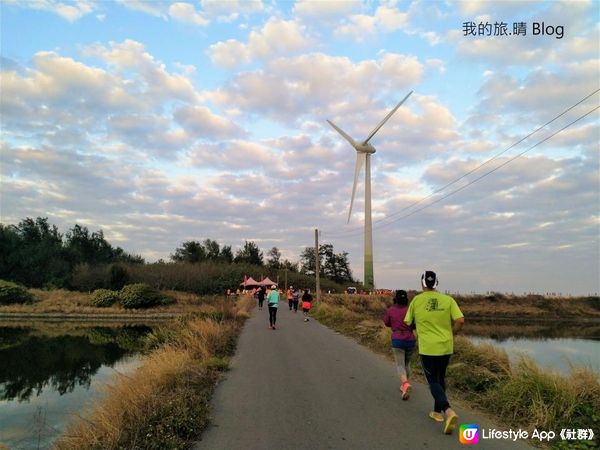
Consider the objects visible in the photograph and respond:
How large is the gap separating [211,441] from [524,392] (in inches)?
186

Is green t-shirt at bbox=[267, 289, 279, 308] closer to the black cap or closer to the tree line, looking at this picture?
the black cap

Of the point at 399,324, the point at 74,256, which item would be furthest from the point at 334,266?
the point at 399,324

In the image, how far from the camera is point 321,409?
7180 millimetres

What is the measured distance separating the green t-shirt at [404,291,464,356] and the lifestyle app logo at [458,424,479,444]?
0.99 m

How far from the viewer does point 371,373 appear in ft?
33.8

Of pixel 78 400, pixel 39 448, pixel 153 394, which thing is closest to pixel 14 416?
pixel 78 400

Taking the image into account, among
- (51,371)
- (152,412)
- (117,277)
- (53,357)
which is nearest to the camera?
(152,412)

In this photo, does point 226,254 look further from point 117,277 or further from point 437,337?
point 437,337

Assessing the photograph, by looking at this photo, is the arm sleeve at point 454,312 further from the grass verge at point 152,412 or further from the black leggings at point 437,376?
the grass verge at point 152,412

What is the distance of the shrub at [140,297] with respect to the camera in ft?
187

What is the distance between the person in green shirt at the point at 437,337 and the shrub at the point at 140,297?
182 ft

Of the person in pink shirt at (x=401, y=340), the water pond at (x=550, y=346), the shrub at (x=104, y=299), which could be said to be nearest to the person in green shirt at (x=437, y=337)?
the person in pink shirt at (x=401, y=340)

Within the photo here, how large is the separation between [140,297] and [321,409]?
54.5 metres

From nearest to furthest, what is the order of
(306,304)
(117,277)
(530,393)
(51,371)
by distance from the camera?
(530,393), (51,371), (306,304), (117,277)
